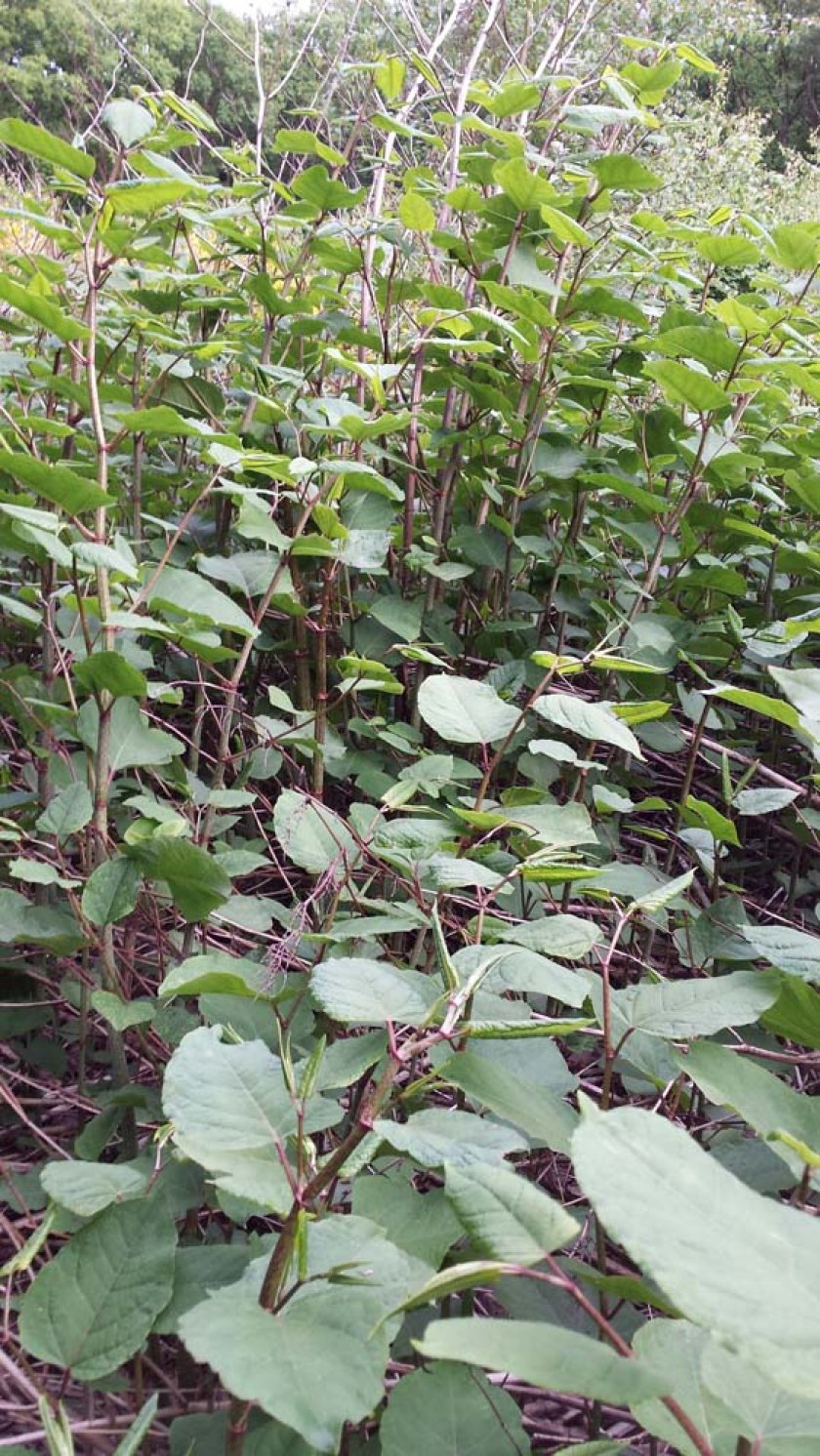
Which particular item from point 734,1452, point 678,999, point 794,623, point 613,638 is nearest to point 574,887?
point 678,999

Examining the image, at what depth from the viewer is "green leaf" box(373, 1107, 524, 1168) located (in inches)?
20.1

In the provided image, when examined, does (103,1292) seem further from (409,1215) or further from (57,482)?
(57,482)

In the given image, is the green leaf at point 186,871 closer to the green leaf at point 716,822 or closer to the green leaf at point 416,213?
the green leaf at point 716,822

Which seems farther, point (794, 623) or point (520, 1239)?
point (794, 623)

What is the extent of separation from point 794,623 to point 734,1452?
2.32 ft

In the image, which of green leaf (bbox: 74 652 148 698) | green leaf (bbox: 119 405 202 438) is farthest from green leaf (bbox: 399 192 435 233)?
green leaf (bbox: 74 652 148 698)

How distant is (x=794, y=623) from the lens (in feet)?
3.26

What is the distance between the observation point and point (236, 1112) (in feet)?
1.72

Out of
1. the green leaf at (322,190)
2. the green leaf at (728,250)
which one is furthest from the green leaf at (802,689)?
the green leaf at (322,190)

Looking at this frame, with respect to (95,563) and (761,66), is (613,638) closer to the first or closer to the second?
(95,563)

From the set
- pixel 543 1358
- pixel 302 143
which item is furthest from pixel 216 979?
pixel 302 143

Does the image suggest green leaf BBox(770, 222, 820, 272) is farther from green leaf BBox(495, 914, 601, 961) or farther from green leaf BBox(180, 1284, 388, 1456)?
green leaf BBox(180, 1284, 388, 1456)

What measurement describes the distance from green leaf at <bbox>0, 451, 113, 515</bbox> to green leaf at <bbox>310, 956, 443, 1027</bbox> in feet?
1.58

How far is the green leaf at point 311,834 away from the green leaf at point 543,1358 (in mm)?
546
